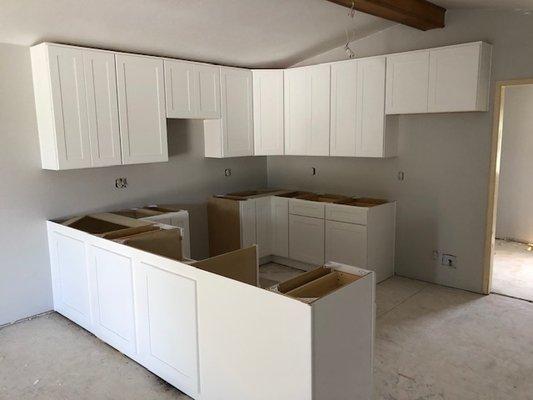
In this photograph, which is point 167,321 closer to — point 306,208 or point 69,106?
point 69,106

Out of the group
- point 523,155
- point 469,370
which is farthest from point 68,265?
point 523,155

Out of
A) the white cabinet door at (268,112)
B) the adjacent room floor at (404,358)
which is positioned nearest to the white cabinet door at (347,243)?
the adjacent room floor at (404,358)

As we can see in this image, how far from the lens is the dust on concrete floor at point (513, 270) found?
14.5 ft

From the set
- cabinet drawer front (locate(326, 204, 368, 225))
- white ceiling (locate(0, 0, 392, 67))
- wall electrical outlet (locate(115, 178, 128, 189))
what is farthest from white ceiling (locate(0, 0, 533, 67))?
cabinet drawer front (locate(326, 204, 368, 225))

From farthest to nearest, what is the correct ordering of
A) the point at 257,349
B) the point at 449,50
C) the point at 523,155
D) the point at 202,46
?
1. the point at 523,155
2. the point at 202,46
3. the point at 449,50
4. the point at 257,349

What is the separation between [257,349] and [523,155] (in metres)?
5.51

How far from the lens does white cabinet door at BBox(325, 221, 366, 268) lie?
4527 mm

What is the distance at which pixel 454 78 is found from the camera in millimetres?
3990

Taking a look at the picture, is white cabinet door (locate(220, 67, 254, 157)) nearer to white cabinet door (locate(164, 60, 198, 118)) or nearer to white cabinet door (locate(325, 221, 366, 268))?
white cabinet door (locate(164, 60, 198, 118))

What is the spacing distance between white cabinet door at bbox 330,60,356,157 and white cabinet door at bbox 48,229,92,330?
9.38ft

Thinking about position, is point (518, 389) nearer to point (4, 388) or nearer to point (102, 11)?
point (4, 388)

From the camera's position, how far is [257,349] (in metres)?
2.20

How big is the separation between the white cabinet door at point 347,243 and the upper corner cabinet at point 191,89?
1.83m

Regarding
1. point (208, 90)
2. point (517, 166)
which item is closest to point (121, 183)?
point (208, 90)
